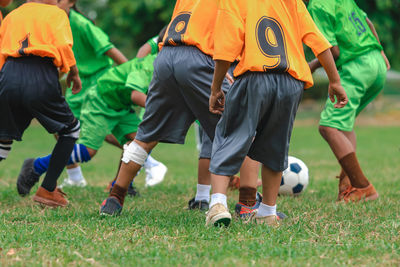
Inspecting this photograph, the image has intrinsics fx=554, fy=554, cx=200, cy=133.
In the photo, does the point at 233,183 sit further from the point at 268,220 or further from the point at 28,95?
the point at 28,95

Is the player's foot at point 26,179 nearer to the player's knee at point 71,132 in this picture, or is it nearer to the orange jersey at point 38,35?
the player's knee at point 71,132

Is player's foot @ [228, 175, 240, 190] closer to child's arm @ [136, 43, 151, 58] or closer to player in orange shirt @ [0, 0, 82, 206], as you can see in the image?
child's arm @ [136, 43, 151, 58]

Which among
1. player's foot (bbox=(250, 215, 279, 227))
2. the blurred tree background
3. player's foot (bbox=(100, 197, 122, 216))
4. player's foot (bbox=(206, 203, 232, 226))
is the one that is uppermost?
player's foot (bbox=(206, 203, 232, 226))

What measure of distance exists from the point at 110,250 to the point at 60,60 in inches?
73.8

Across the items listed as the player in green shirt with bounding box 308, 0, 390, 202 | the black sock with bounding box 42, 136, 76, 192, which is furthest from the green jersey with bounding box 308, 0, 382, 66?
the black sock with bounding box 42, 136, 76, 192

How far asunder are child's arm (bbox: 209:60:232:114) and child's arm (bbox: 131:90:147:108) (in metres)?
1.48

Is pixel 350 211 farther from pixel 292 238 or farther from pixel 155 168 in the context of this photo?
pixel 155 168

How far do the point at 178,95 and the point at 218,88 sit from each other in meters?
0.44

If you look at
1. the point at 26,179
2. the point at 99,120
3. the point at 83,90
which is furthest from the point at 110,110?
the point at 26,179

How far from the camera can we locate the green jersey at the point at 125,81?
493 cm

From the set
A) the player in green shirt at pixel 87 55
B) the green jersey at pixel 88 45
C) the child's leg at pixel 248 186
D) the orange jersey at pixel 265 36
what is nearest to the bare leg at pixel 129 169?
the child's leg at pixel 248 186

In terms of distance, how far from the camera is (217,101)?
3457 mm

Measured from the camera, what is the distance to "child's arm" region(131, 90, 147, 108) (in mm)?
4879

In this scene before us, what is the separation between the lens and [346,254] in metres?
2.73
